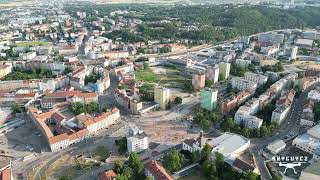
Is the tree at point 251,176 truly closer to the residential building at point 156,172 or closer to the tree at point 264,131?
the residential building at point 156,172

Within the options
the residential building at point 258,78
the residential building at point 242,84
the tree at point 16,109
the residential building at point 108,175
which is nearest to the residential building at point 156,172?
the residential building at point 108,175

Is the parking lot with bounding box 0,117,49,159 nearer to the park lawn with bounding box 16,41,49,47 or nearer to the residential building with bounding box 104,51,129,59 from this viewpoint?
the residential building with bounding box 104,51,129,59

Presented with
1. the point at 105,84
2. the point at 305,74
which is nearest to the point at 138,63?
the point at 105,84

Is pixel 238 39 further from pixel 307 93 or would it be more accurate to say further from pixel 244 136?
pixel 244 136

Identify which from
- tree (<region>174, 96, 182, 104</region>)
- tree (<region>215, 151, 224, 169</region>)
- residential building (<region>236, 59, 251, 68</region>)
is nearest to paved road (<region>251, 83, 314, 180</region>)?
tree (<region>215, 151, 224, 169</region>)
